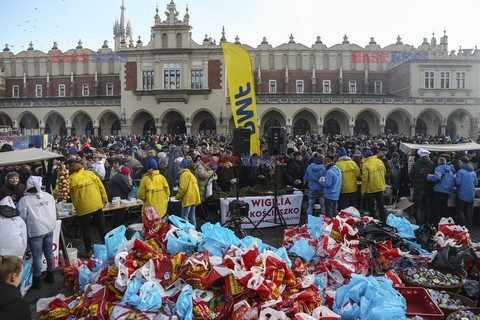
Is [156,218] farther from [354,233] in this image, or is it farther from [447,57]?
[447,57]

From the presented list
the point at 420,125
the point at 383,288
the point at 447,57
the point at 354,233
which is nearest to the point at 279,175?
the point at 354,233

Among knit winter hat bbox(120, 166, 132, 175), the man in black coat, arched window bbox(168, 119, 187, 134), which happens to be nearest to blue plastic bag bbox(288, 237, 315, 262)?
knit winter hat bbox(120, 166, 132, 175)

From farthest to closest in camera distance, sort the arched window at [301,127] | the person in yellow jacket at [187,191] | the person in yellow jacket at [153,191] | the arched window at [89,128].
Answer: the arched window at [89,128] → the arched window at [301,127] → the person in yellow jacket at [187,191] → the person in yellow jacket at [153,191]

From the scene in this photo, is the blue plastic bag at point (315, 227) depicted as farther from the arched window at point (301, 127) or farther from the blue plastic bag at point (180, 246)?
the arched window at point (301, 127)

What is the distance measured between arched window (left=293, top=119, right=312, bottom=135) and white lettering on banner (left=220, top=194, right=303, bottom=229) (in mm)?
28910

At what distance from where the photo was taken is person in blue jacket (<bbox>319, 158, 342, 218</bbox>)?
27.5 ft

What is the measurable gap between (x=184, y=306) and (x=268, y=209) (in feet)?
18.1

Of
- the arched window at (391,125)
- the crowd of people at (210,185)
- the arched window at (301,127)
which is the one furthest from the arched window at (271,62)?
the crowd of people at (210,185)

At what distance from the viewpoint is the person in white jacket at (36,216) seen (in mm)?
5695

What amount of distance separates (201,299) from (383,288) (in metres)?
→ 2.04

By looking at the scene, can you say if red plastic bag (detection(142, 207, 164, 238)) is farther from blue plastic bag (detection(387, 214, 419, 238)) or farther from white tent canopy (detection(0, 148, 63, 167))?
blue plastic bag (detection(387, 214, 419, 238))

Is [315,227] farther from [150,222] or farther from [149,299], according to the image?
[149,299]

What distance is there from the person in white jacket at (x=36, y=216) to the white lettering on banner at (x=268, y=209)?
3.98 metres

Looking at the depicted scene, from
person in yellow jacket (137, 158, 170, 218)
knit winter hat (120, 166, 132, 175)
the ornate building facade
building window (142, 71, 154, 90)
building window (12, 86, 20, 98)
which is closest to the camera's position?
person in yellow jacket (137, 158, 170, 218)
